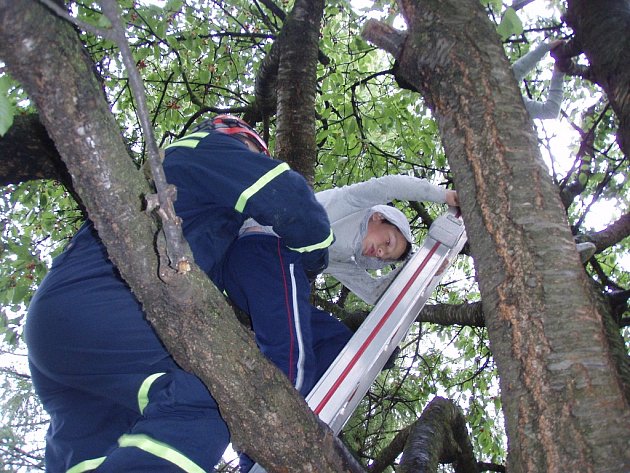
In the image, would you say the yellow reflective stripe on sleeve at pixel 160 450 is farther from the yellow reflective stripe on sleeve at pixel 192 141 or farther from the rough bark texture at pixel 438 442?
the rough bark texture at pixel 438 442

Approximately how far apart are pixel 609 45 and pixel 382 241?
4.21 ft

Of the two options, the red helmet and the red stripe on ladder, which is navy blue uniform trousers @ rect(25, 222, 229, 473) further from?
the red helmet

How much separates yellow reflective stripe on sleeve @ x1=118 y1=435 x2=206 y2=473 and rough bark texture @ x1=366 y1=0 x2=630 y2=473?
817 millimetres

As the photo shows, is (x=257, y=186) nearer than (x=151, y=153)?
No

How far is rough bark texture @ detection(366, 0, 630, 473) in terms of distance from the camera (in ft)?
4.19

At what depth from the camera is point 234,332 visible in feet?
4.63

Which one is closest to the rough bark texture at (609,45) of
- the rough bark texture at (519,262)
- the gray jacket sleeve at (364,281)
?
the rough bark texture at (519,262)

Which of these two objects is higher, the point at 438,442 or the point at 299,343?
the point at 438,442

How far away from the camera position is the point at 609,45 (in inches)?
87.3

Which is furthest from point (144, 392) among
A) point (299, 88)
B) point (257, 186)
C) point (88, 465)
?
point (299, 88)

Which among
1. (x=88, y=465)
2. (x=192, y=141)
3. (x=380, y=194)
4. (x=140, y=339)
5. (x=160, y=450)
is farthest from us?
(x=380, y=194)

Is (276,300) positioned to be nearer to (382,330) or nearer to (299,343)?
(299,343)

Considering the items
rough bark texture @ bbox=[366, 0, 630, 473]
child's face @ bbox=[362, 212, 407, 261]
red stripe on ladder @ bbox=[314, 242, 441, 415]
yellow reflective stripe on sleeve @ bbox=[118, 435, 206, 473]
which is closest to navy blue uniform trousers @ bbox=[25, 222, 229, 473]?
yellow reflective stripe on sleeve @ bbox=[118, 435, 206, 473]

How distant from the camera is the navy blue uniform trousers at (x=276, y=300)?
6.92ft
